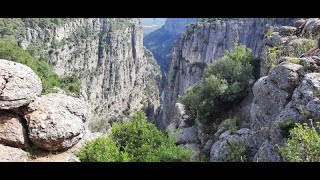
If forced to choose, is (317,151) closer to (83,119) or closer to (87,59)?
(83,119)

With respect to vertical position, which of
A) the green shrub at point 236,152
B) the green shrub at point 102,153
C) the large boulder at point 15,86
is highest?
the large boulder at point 15,86

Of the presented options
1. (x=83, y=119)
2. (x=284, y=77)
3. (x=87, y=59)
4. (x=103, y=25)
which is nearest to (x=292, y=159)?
(x=284, y=77)

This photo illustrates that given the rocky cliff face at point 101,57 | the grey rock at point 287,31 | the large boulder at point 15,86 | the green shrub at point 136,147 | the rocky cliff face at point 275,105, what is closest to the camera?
the rocky cliff face at point 275,105

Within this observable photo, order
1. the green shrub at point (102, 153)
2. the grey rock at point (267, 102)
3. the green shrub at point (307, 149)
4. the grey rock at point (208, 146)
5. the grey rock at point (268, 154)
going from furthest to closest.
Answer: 1. the grey rock at point (208, 146)
2. the grey rock at point (267, 102)
3. the green shrub at point (102, 153)
4. the grey rock at point (268, 154)
5. the green shrub at point (307, 149)

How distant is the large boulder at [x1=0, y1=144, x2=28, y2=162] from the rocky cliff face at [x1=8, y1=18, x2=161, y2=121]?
7191cm

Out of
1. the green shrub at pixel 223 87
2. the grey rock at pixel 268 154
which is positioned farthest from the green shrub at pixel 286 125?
the green shrub at pixel 223 87

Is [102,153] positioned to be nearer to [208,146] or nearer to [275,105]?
[275,105]

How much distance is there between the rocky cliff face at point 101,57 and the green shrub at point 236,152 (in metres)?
75.2

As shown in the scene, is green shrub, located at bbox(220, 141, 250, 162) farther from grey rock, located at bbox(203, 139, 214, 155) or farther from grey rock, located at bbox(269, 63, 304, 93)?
grey rock, located at bbox(269, 63, 304, 93)

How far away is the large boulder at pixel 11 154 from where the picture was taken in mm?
17750

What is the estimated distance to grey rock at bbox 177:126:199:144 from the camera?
28.5 metres

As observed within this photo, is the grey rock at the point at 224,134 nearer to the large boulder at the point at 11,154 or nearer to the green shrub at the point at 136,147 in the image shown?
the green shrub at the point at 136,147

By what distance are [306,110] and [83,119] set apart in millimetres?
12779

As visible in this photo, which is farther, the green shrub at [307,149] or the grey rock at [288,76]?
the grey rock at [288,76]
